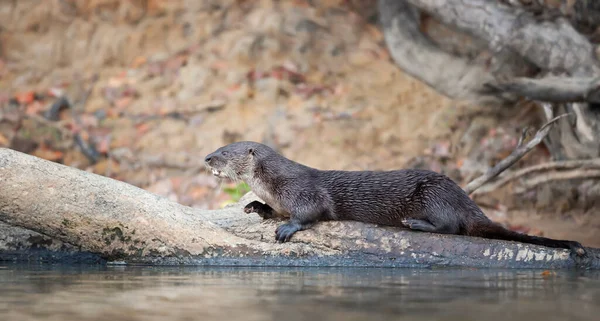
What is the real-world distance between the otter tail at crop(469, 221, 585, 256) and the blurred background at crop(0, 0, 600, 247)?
2.07m

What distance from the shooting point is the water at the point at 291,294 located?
3262mm

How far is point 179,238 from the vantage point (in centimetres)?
504

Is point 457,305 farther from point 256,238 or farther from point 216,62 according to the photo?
point 216,62

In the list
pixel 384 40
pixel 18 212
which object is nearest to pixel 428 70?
pixel 384 40

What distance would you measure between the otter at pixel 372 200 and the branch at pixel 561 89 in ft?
5.90

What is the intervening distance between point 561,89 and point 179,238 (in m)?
3.06

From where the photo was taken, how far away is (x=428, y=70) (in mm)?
8219

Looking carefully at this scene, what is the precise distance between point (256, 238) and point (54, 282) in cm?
126

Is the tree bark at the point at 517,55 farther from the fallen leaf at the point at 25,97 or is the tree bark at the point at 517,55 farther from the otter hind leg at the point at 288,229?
the fallen leaf at the point at 25,97

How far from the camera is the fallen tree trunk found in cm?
495

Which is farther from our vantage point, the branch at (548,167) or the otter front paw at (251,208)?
the branch at (548,167)

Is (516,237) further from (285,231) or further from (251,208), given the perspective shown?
(251,208)

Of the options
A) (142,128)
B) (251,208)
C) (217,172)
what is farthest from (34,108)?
(251,208)

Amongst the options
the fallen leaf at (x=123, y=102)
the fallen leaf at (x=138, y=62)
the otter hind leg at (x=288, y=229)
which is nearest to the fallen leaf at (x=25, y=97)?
the fallen leaf at (x=123, y=102)
